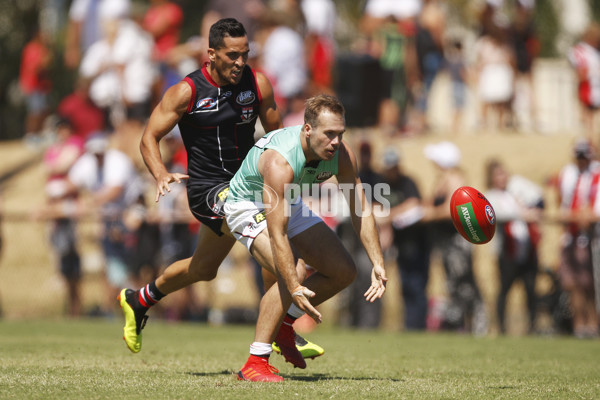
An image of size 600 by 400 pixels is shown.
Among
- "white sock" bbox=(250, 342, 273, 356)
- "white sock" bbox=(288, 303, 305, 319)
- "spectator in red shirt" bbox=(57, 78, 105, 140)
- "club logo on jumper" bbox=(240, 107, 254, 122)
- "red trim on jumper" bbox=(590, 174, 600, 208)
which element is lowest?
"white sock" bbox=(250, 342, 273, 356)

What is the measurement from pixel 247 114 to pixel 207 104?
0.33 metres

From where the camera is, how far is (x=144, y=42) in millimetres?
15125

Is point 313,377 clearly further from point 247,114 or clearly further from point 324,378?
point 247,114

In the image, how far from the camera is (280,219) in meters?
6.14

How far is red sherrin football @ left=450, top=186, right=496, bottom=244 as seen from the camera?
710 cm

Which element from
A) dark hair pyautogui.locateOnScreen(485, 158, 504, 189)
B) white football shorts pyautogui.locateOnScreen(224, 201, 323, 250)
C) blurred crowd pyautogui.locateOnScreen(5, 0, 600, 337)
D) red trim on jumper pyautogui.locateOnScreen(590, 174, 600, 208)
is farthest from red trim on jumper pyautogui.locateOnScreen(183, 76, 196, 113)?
red trim on jumper pyautogui.locateOnScreen(590, 174, 600, 208)

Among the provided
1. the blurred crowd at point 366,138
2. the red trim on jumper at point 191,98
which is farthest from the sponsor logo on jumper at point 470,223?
the blurred crowd at point 366,138

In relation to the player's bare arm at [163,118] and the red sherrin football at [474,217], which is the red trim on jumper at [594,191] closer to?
the red sherrin football at [474,217]

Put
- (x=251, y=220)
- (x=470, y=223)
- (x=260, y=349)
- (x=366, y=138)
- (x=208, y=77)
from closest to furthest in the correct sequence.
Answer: (x=260, y=349) < (x=251, y=220) < (x=208, y=77) < (x=470, y=223) < (x=366, y=138)

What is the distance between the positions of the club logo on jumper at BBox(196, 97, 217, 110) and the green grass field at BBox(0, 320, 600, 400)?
1913mm

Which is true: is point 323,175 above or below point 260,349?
above

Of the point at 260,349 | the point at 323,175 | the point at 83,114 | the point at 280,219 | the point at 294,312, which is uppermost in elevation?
the point at 83,114

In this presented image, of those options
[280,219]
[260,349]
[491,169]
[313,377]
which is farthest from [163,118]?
[491,169]

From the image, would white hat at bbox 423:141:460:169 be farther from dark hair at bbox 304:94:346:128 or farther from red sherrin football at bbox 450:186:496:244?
dark hair at bbox 304:94:346:128
